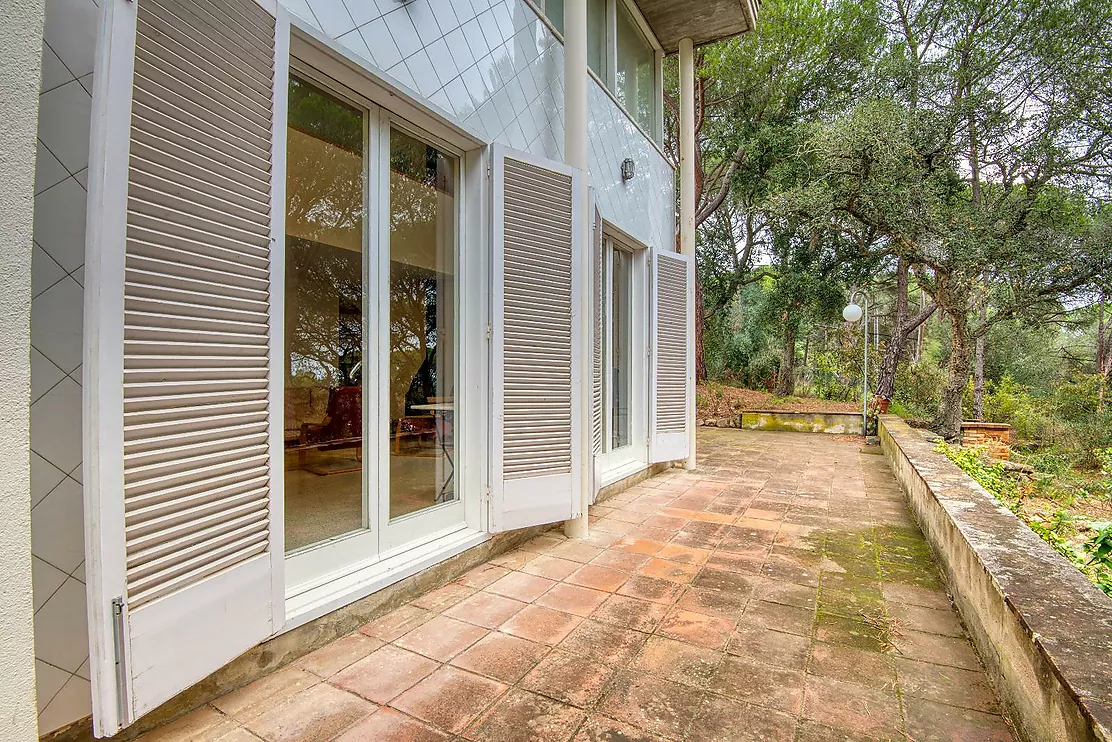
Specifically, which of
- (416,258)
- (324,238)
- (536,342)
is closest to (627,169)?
(536,342)

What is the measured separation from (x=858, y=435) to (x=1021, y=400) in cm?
674

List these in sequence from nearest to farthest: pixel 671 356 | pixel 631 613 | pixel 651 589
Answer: pixel 631 613 → pixel 651 589 → pixel 671 356

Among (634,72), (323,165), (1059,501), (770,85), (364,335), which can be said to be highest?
(770,85)

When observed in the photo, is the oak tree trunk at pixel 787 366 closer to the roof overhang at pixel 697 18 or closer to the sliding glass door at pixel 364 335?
the roof overhang at pixel 697 18

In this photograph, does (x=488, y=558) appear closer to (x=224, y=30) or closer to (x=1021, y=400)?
(x=224, y=30)

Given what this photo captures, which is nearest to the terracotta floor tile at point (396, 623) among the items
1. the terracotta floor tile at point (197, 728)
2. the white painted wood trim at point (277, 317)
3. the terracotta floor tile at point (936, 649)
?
the white painted wood trim at point (277, 317)

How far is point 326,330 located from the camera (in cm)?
262

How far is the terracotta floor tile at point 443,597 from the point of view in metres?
2.40

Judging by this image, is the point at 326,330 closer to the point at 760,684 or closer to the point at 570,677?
the point at 570,677

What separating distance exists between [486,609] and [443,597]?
0.24m

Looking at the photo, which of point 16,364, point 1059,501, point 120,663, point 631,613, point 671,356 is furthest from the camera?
point 1059,501

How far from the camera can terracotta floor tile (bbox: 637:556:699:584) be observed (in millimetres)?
2736

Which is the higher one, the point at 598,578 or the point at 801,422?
the point at 801,422

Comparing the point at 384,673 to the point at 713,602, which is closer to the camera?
the point at 384,673
